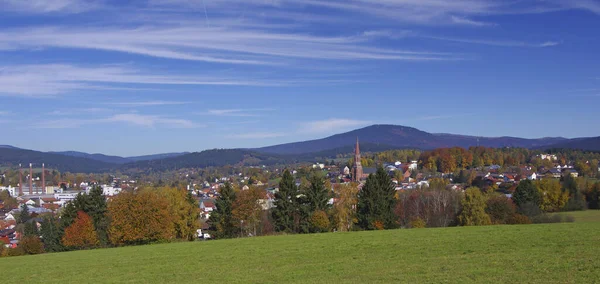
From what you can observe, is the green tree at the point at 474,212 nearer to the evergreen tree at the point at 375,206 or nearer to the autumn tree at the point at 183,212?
the evergreen tree at the point at 375,206

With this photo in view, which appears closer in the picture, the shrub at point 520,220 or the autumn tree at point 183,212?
the shrub at point 520,220

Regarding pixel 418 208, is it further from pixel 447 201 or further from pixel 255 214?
pixel 255 214

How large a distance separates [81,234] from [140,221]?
709cm

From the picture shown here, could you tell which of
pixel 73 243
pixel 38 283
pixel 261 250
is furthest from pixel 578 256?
pixel 73 243

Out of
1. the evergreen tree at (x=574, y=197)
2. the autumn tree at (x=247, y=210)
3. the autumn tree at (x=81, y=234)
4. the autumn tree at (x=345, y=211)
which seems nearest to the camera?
the autumn tree at (x=81, y=234)

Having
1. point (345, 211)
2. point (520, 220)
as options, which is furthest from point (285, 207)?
point (520, 220)

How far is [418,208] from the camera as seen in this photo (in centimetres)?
6812

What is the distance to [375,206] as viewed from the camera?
49375 mm

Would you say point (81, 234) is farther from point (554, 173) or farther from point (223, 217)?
point (554, 173)

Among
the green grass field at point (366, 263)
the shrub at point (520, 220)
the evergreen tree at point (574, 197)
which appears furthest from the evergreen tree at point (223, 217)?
the evergreen tree at point (574, 197)

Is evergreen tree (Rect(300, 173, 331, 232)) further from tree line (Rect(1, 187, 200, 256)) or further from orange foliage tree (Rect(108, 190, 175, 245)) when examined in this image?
orange foliage tree (Rect(108, 190, 175, 245))

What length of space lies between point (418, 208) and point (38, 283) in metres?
53.0

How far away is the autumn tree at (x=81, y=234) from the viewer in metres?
48.1

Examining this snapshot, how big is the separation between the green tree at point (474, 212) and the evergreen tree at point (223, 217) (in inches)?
957
